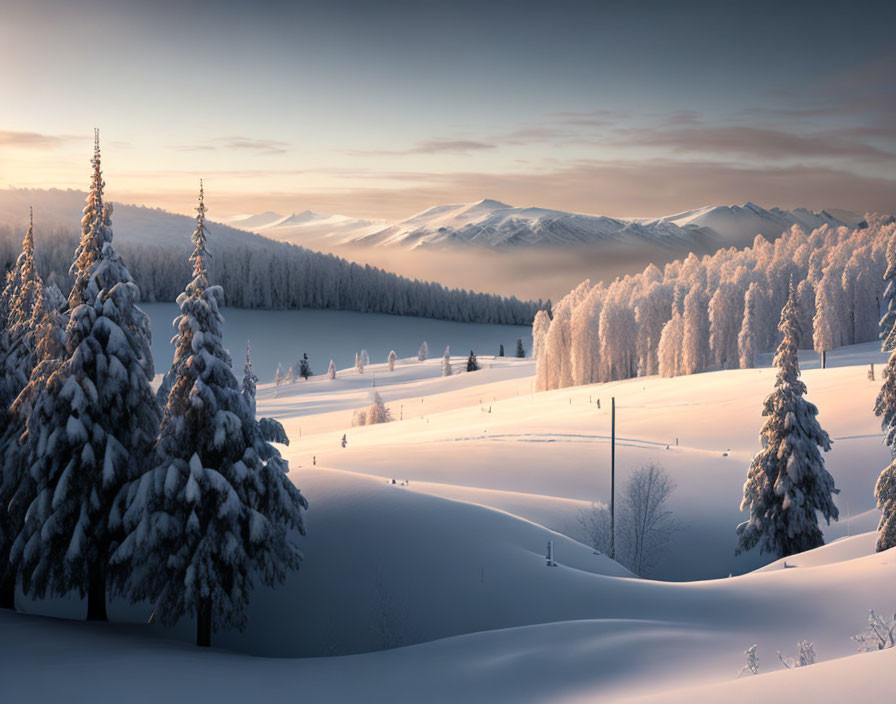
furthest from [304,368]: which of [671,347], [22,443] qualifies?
[22,443]

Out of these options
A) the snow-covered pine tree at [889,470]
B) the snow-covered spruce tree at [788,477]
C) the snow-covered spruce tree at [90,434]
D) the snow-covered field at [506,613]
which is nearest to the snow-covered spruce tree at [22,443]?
the snow-covered spruce tree at [90,434]

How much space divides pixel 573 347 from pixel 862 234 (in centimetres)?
5500

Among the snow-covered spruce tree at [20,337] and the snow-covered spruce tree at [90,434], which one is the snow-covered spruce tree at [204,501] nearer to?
the snow-covered spruce tree at [90,434]

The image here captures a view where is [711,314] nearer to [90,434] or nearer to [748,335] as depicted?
[748,335]

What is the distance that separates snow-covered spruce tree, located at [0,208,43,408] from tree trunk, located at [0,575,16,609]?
5.54 m

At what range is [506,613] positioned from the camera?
73.5 feet

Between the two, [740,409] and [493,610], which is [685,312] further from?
[493,610]

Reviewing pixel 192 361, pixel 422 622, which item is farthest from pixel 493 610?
pixel 192 361

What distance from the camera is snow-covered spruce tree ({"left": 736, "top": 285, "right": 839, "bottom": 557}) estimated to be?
35.0 metres

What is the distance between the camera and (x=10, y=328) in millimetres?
27750

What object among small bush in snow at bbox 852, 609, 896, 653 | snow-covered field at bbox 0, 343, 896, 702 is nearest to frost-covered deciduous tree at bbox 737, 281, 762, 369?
snow-covered field at bbox 0, 343, 896, 702

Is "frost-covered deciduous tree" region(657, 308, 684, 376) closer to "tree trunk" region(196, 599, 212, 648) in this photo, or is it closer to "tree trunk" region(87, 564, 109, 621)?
"tree trunk" region(87, 564, 109, 621)

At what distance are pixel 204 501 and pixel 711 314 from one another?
268ft

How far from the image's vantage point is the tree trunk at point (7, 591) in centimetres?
2539
